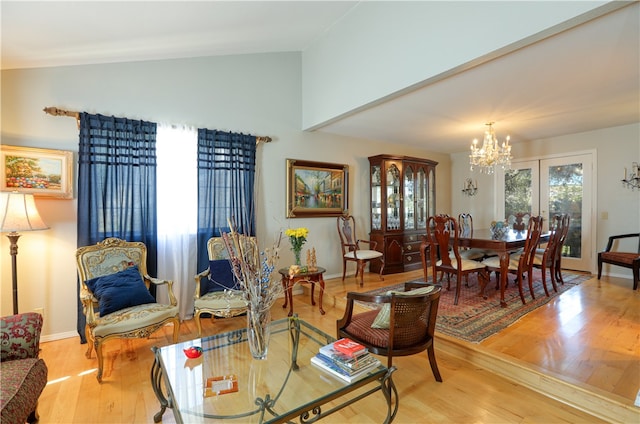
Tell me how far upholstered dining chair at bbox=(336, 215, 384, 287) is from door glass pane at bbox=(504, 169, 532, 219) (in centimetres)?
301

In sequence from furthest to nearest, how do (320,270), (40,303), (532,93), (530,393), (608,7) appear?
(320,270)
(532,93)
(40,303)
(530,393)
(608,7)

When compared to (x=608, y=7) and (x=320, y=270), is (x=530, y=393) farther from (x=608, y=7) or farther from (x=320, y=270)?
(x=608, y=7)

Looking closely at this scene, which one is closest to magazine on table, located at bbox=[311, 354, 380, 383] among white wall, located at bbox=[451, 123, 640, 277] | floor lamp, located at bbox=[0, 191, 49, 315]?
floor lamp, located at bbox=[0, 191, 49, 315]

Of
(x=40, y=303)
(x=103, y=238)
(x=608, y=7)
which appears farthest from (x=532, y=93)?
(x=40, y=303)

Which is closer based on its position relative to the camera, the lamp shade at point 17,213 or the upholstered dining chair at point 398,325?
the upholstered dining chair at point 398,325

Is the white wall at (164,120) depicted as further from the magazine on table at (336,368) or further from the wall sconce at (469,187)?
the wall sconce at (469,187)

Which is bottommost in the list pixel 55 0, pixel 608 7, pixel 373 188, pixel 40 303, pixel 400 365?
pixel 400 365

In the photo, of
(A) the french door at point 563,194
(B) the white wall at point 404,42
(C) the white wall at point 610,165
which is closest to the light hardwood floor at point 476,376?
(C) the white wall at point 610,165

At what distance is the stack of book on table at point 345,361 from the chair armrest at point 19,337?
5.37 ft

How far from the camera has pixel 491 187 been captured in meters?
6.00

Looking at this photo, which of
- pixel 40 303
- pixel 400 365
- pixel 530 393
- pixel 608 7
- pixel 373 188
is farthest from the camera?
pixel 373 188

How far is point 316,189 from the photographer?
4.46 metres

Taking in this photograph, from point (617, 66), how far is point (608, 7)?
1.28 metres

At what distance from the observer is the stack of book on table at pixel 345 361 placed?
1.55 m
